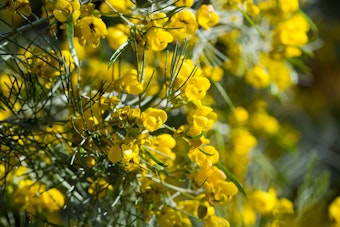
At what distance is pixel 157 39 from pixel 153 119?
3.9 inches

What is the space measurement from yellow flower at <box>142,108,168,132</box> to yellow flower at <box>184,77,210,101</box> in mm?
42

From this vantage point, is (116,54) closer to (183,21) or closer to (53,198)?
(183,21)

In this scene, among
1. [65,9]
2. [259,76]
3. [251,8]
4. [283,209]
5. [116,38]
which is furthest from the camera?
[259,76]

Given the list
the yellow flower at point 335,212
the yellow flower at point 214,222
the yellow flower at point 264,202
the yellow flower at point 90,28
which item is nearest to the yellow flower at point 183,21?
the yellow flower at point 90,28

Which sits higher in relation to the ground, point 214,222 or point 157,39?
point 157,39

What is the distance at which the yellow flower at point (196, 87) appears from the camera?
69 centimetres

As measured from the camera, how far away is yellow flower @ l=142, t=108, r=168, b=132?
675mm

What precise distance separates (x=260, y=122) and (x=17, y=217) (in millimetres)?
639

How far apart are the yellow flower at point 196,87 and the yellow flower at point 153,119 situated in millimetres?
42

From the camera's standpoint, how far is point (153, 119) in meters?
0.68

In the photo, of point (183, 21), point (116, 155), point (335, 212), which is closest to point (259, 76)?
point (335, 212)

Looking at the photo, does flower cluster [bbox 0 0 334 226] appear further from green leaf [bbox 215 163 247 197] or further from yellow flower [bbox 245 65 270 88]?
yellow flower [bbox 245 65 270 88]

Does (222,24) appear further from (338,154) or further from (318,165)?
(338,154)

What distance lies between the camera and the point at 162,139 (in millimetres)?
756
